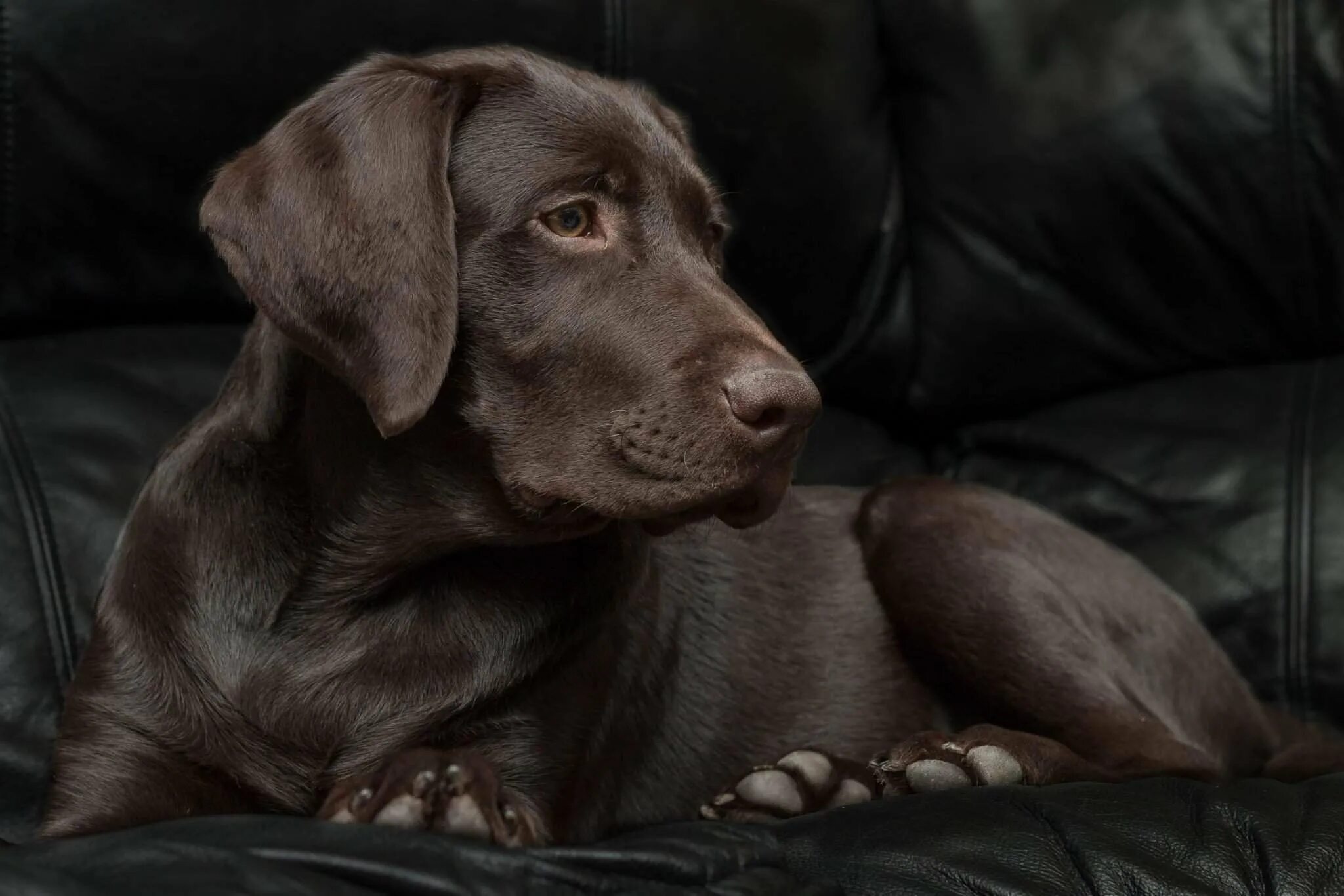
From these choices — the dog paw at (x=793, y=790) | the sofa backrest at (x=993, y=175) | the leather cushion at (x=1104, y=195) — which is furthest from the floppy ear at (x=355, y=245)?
the leather cushion at (x=1104, y=195)

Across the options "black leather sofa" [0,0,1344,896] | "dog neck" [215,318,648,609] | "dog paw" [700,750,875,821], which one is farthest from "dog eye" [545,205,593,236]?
"black leather sofa" [0,0,1344,896]

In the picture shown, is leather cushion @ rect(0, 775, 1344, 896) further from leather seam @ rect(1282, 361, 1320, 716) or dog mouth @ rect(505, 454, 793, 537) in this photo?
leather seam @ rect(1282, 361, 1320, 716)

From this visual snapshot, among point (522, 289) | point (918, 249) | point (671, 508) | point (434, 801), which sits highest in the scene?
point (522, 289)

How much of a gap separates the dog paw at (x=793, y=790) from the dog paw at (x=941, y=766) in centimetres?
4

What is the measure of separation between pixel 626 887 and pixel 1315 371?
2182mm

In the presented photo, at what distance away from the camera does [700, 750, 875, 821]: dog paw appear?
210cm

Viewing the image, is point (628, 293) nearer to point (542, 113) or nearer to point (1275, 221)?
point (542, 113)

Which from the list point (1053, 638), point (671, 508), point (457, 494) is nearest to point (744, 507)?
point (671, 508)

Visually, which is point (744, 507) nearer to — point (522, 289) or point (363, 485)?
point (522, 289)

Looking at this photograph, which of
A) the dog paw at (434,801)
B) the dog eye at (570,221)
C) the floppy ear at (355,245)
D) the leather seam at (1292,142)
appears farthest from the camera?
the leather seam at (1292,142)

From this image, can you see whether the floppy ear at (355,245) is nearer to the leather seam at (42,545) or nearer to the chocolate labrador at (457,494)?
the chocolate labrador at (457,494)

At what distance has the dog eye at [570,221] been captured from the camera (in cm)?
194

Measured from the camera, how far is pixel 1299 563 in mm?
3021

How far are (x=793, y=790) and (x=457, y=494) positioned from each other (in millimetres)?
594
